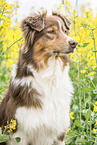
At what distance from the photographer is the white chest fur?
2.39 m

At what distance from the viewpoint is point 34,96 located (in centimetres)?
244

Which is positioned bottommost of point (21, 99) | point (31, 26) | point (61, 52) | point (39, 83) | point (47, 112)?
point (47, 112)

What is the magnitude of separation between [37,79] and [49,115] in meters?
0.51

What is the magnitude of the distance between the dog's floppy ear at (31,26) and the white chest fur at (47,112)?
0.38m

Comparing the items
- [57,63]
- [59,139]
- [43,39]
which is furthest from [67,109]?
[43,39]

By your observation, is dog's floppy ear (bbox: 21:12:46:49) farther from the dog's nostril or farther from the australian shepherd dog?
the dog's nostril

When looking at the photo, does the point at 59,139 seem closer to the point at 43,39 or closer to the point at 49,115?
the point at 49,115

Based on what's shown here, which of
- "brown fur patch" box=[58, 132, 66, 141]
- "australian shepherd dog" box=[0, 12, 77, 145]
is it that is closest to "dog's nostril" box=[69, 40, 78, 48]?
"australian shepherd dog" box=[0, 12, 77, 145]

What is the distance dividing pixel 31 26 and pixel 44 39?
0.77ft

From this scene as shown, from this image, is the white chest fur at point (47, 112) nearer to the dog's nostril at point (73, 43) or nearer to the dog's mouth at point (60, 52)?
the dog's mouth at point (60, 52)

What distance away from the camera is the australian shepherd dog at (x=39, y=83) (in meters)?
2.39

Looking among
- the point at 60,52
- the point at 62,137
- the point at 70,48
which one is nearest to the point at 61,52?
the point at 60,52

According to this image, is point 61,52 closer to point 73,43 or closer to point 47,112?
point 73,43

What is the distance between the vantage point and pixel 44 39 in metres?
2.41
